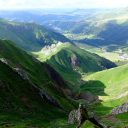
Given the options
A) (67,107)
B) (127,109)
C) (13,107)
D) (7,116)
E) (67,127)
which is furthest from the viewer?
(67,107)

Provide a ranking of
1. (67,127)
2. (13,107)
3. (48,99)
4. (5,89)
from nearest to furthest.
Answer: (67,127), (13,107), (5,89), (48,99)

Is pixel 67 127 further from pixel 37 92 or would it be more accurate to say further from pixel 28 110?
pixel 37 92

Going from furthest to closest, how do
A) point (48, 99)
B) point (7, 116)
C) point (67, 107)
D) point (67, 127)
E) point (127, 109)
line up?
point (67, 107), point (48, 99), point (127, 109), point (7, 116), point (67, 127)

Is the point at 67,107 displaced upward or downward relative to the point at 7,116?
downward

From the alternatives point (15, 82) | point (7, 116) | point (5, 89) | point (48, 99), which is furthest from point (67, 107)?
point (7, 116)

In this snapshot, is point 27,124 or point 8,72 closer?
point 27,124

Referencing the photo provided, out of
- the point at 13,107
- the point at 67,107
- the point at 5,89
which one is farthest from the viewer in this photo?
the point at 67,107

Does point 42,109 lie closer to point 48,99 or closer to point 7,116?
point 48,99

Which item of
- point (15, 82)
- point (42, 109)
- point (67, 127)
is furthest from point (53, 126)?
point (15, 82)

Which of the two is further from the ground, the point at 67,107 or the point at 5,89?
the point at 5,89
